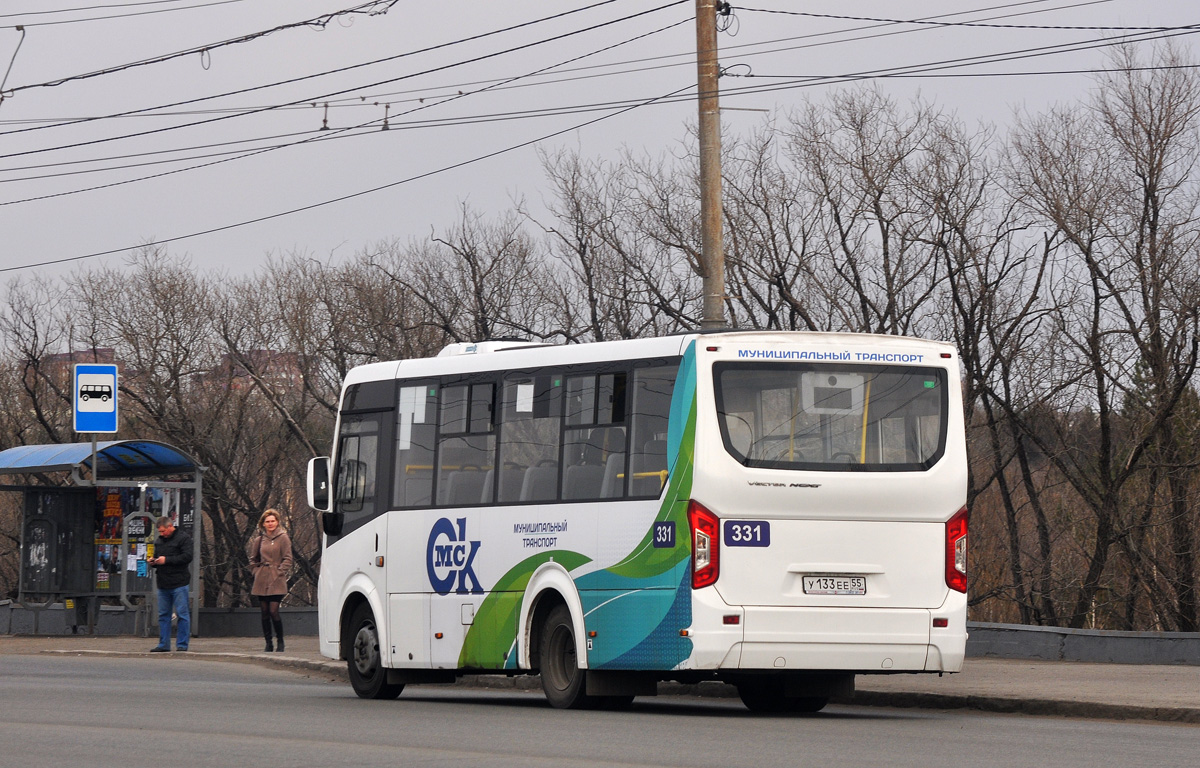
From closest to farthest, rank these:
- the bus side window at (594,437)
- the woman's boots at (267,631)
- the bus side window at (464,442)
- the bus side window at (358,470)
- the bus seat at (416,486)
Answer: the bus side window at (594,437)
the bus side window at (464,442)
the bus seat at (416,486)
the bus side window at (358,470)
the woman's boots at (267,631)

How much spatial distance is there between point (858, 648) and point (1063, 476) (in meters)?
15.1

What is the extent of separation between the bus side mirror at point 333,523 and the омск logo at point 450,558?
156cm

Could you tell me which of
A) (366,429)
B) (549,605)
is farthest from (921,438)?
(366,429)

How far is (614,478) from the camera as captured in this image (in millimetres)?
14102

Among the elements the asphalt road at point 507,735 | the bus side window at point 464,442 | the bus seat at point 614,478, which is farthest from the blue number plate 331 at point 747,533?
the bus side window at point 464,442

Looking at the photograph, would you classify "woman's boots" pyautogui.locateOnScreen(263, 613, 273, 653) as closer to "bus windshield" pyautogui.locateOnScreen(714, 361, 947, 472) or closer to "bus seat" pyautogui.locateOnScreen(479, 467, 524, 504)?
"bus seat" pyautogui.locateOnScreen(479, 467, 524, 504)

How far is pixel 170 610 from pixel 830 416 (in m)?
12.9

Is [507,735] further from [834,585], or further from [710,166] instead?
[710,166]

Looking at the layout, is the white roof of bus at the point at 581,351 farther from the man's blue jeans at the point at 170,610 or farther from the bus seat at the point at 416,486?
the man's blue jeans at the point at 170,610

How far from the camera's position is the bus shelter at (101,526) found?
2794 centimetres

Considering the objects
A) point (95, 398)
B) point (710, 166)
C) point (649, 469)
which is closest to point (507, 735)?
point (649, 469)

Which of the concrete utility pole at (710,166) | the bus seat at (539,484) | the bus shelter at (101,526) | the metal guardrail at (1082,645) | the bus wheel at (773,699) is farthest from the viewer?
the bus shelter at (101,526)

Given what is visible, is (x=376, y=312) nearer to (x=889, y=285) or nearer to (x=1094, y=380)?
(x=889, y=285)

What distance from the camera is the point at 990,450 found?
1130 inches
